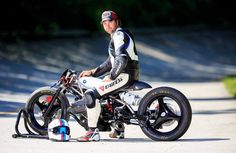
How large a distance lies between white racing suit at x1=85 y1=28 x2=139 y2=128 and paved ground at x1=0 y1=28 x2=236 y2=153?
470mm

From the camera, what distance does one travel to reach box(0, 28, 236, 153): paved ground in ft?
34.6

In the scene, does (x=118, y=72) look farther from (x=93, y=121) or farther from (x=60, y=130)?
(x=60, y=130)

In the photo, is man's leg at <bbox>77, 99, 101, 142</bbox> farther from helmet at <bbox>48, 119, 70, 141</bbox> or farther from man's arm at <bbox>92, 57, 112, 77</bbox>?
man's arm at <bbox>92, 57, 112, 77</bbox>

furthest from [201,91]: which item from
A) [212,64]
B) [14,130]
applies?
[212,64]

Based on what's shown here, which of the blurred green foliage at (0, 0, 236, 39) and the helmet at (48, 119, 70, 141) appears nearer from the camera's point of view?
the helmet at (48, 119, 70, 141)

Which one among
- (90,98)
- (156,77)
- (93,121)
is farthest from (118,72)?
(156,77)

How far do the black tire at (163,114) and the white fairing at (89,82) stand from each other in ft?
2.24

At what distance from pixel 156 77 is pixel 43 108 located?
16639 millimetres

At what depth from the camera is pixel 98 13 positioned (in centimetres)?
3931

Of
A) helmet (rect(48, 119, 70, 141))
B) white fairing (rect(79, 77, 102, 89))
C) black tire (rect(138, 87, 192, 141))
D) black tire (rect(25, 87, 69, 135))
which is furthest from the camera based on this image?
black tire (rect(25, 87, 69, 135))

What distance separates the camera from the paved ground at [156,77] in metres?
10.6

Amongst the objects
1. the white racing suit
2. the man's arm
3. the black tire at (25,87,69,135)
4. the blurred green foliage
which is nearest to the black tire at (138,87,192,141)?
the white racing suit

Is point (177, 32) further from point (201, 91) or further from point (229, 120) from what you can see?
point (229, 120)

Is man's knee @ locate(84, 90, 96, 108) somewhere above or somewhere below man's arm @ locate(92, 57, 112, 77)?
below
